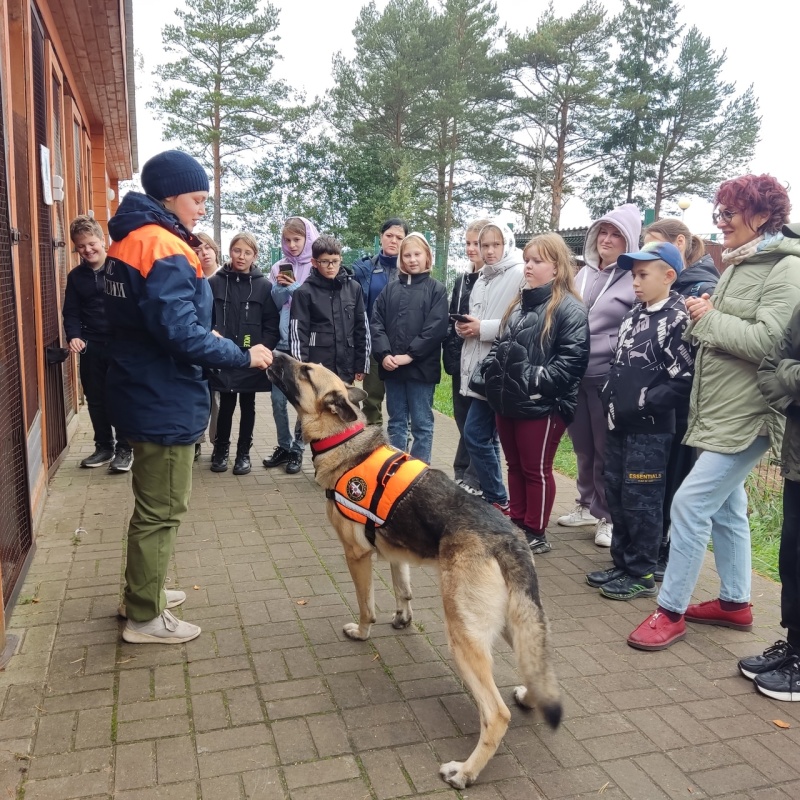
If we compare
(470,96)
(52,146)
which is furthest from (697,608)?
(470,96)

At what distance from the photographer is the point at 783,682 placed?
3312mm

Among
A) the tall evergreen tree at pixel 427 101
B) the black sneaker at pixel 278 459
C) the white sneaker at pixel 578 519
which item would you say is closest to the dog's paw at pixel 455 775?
the white sneaker at pixel 578 519

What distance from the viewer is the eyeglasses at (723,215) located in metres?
3.58

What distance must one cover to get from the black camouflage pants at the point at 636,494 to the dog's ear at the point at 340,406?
70.0 inches

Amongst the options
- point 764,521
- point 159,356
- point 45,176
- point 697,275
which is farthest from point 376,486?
point 764,521

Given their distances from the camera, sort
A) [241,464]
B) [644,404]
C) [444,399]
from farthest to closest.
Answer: [444,399] < [241,464] < [644,404]

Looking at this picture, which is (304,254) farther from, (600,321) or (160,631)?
(160,631)

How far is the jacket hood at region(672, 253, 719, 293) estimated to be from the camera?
15.0 ft

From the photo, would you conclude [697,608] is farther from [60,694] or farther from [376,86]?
[376,86]

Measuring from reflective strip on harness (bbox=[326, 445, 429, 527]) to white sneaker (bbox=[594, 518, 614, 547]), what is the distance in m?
2.33

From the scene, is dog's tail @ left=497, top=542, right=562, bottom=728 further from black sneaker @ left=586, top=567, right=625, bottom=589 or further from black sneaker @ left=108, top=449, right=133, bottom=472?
black sneaker @ left=108, top=449, right=133, bottom=472

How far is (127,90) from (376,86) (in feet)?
79.8

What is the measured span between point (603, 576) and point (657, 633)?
2.50 feet

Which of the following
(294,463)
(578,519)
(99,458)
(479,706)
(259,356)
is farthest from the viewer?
(294,463)
